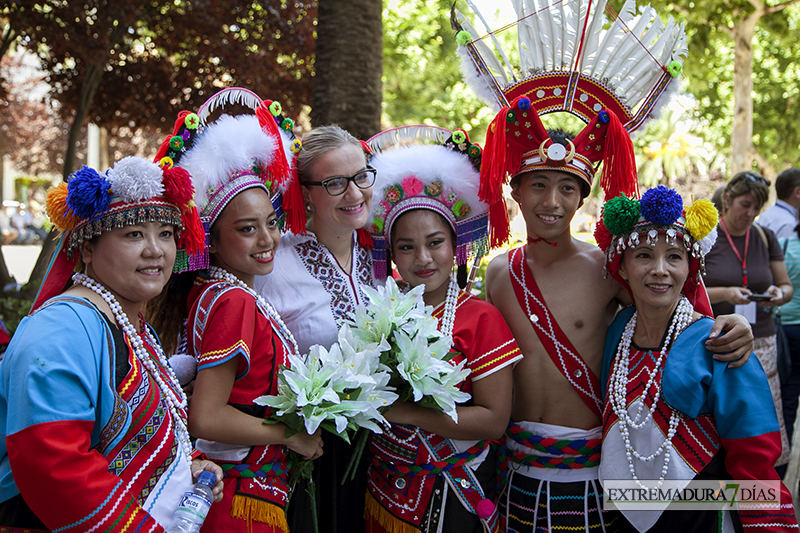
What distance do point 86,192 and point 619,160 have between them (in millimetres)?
2234

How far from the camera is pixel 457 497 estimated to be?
99.0 inches

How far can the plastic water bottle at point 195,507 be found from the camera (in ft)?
6.29

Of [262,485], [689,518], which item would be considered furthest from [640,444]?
[262,485]

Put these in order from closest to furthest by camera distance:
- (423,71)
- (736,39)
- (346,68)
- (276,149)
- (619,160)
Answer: (276,149), (619,160), (346,68), (736,39), (423,71)

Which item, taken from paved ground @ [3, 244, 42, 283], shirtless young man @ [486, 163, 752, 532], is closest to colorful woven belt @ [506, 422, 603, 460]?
shirtless young man @ [486, 163, 752, 532]

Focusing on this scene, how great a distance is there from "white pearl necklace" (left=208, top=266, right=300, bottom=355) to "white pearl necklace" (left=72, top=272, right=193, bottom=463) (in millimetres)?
360

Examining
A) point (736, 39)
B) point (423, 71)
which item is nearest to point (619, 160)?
point (736, 39)

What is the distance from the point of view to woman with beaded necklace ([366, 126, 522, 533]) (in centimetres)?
250

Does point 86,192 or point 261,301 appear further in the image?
point 261,301

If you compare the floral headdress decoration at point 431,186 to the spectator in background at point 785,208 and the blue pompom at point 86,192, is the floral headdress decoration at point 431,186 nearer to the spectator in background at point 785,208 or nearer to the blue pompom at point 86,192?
the blue pompom at point 86,192

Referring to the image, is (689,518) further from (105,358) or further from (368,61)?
(368,61)

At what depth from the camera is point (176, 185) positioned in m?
2.05

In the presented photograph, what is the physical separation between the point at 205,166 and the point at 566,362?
1808 mm

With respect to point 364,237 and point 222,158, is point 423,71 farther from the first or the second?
point 222,158
